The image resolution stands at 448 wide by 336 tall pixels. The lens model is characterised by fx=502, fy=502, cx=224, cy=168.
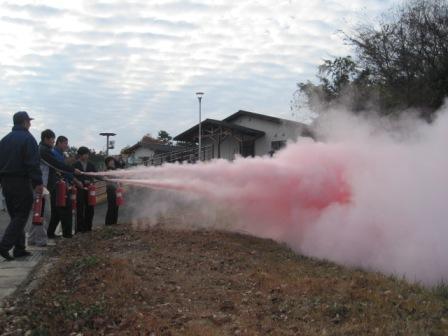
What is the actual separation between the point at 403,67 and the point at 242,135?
11.3m

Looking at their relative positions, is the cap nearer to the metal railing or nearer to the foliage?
the foliage

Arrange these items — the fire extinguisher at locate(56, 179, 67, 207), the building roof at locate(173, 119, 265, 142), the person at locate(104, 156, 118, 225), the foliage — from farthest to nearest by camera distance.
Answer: the building roof at locate(173, 119, 265, 142) < the foliage < the person at locate(104, 156, 118, 225) < the fire extinguisher at locate(56, 179, 67, 207)

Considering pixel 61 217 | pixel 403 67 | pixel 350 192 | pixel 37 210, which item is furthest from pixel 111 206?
pixel 403 67

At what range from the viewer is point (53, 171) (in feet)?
33.9

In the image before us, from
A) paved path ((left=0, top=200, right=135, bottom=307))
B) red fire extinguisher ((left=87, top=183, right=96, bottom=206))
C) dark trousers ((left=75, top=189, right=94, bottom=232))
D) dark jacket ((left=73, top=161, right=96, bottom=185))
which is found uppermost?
dark jacket ((left=73, top=161, right=96, bottom=185))

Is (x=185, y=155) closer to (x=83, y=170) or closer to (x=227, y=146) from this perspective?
(x=227, y=146)

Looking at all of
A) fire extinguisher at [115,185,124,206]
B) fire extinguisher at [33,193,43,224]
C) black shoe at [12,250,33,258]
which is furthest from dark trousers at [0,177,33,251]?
fire extinguisher at [115,185,124,206]

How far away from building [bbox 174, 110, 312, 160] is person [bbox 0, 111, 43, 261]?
76.8 feet

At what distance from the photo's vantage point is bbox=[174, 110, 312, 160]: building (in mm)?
32228

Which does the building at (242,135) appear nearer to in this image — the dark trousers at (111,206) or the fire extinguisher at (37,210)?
the dark trousers at (111,206)

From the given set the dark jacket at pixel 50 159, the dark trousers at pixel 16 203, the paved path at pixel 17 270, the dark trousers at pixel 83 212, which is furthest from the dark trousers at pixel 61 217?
the dark trousers at pixel 16 203

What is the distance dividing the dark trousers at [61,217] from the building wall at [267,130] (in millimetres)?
22095

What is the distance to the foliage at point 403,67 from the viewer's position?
22.5m

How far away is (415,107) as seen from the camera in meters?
21.7
